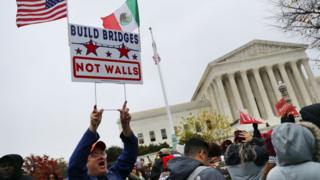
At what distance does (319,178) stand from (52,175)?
24.4 ft

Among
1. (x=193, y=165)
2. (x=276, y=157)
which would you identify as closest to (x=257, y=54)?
(x=276, y=157)

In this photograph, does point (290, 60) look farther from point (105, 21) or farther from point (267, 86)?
point (105, 21)

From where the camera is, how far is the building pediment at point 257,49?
208 feet

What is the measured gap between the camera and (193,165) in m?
3.02

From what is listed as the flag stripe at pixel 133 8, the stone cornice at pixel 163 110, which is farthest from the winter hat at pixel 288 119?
the stone cornice at pixel 163 110

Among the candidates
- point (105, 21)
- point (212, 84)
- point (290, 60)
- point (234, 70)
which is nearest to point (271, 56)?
point (290, 60)

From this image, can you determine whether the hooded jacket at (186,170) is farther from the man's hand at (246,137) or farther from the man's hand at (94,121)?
the man's hand at (246,137)

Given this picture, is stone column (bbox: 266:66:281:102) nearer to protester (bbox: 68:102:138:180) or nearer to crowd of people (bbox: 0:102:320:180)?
crowd of people (bbox: 0:102:320:180)

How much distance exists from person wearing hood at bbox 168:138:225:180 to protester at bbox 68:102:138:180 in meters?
0.67

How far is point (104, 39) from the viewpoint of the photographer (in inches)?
205

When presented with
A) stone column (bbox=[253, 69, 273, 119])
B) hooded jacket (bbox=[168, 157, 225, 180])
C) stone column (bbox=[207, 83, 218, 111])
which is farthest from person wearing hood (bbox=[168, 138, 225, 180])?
stone column (bbox=[207, 83, 218, 111])

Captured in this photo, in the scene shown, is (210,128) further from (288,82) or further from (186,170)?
(186,170)

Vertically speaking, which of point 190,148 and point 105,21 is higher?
point 105,21

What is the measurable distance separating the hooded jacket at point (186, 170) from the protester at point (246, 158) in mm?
1473
